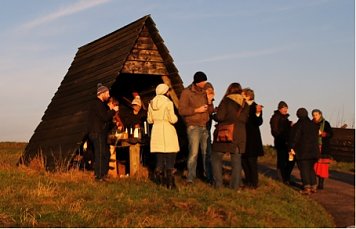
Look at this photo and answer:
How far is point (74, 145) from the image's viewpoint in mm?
12141

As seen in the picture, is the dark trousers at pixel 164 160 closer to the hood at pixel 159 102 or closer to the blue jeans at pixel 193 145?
the blue jeans at pixel 193 145

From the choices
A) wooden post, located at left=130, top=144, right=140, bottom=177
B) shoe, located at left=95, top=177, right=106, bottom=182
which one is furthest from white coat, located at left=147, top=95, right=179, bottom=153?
wooden post, located at left=130, top=144, right=140, bottom=177

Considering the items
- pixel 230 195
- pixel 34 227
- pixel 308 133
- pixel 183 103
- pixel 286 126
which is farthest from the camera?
pixel 286 126

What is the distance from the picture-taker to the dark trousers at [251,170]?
11.4m

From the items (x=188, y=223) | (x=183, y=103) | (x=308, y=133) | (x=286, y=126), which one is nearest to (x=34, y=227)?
(x=188, y=223)

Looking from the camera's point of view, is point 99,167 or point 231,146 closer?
point 231,146

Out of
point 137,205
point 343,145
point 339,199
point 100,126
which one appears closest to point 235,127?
point 100,126

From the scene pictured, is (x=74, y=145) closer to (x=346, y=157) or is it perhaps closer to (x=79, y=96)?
(x=79, y=96)

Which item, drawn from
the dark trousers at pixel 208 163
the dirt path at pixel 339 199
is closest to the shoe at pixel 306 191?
the dirt path at pixel 339 199

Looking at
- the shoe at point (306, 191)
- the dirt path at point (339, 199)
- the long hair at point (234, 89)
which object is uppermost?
the long hair at point (234, 89)

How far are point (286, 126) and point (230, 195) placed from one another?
3.92 metres

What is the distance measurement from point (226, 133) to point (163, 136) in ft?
3.83

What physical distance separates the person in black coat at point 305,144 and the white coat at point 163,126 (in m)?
2.91

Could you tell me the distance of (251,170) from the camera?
11508mm
